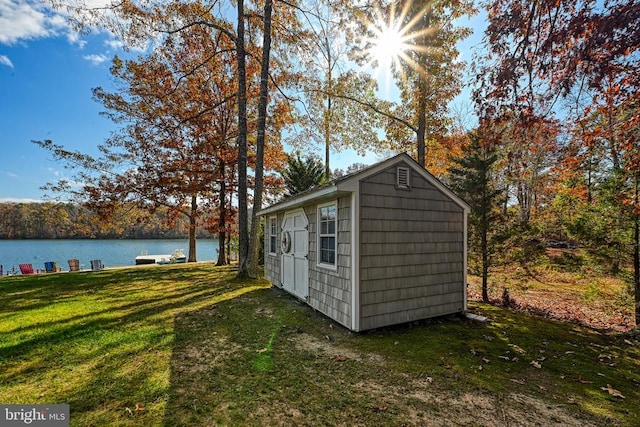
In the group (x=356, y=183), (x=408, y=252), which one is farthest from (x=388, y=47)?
(x=408, y=252)

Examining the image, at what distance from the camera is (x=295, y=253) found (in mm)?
6871

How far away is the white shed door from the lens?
630cm

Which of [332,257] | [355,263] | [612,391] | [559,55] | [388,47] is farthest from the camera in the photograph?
[388,47]

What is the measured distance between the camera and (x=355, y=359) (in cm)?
370

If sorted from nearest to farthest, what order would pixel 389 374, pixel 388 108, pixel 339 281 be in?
pixel 389 374 → pixel 339 281 → pixel 388 108

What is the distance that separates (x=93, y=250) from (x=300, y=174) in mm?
33063

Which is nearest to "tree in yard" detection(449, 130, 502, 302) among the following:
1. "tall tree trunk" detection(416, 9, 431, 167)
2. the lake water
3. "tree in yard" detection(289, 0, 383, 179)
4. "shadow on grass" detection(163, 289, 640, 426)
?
"tall tree trunk" detection(416, 9, 431, 167)

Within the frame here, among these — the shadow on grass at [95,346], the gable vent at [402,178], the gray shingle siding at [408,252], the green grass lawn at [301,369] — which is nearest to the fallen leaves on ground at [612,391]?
the green grass lawn at [301,369]

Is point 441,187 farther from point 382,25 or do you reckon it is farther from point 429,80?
point 382,25

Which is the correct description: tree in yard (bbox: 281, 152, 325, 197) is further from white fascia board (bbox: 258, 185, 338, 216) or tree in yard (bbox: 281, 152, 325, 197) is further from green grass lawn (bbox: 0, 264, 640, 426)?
green grass lawn (bbox: 0, 264, 640, 426)

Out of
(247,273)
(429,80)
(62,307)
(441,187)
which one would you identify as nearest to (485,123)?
(441,187)

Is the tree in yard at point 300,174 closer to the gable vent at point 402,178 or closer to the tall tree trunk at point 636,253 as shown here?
the gable vent at point 402,178

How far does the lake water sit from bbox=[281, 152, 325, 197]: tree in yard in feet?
46.9

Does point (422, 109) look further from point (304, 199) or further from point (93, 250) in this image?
point (93, 250)
